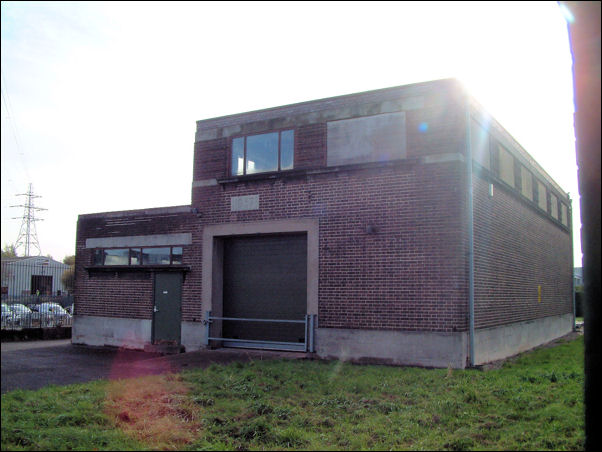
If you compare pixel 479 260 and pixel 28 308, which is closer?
pixel 28 308

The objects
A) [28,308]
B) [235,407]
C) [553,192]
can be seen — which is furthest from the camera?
[553,192]

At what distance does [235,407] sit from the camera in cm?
768

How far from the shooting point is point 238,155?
1557cm

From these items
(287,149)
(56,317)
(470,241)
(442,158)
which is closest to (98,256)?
(56,317)

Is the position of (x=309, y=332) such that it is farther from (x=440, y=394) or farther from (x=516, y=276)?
(x=516, y=276)

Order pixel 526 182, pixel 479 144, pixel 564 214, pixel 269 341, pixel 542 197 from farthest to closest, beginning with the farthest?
pixel 564 214
pixel 542 197
pixel 526 182
pixel 269 341
pixel 479 144

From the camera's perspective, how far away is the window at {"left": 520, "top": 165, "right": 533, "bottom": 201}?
1820 cm

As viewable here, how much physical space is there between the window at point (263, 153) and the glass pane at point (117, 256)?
4.91 m

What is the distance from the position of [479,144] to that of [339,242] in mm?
4478

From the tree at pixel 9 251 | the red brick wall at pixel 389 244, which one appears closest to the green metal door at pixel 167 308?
the red brick wall at pixel 389 244

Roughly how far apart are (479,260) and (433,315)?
2.07 metres

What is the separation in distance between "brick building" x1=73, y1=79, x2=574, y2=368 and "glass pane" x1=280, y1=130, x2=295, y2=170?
0.13ft

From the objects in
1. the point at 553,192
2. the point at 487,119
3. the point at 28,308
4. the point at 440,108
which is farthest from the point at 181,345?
the point at 553,192

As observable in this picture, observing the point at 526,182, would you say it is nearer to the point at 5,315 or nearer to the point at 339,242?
the point at 339,242
